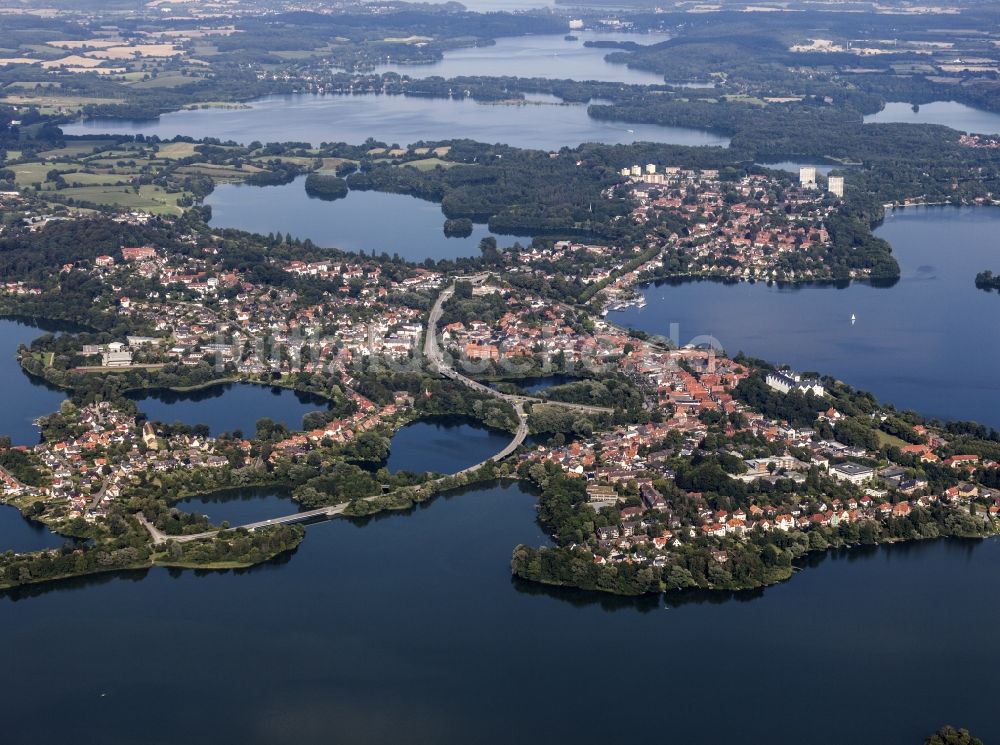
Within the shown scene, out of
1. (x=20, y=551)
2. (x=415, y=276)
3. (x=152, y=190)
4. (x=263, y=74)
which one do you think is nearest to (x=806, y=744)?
(x=20, y=551)

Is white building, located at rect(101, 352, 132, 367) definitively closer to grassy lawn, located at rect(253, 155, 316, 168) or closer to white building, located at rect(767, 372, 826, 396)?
white building, located at rect(767, 372, 826, 396)

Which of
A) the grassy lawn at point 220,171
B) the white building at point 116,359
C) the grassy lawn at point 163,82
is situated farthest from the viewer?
the grassy lawn at point 163,82

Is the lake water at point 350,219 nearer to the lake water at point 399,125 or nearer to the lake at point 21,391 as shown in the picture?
the lake water at point 399,125

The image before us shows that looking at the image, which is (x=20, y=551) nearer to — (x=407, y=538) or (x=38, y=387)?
(x=407, y=538)

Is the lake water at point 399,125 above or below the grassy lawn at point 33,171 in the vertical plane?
above

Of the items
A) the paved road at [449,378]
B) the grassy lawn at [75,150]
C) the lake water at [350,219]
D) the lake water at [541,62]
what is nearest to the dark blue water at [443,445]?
the paved road at [449,378]

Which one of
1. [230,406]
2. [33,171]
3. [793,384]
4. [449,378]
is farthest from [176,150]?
[793,384]
